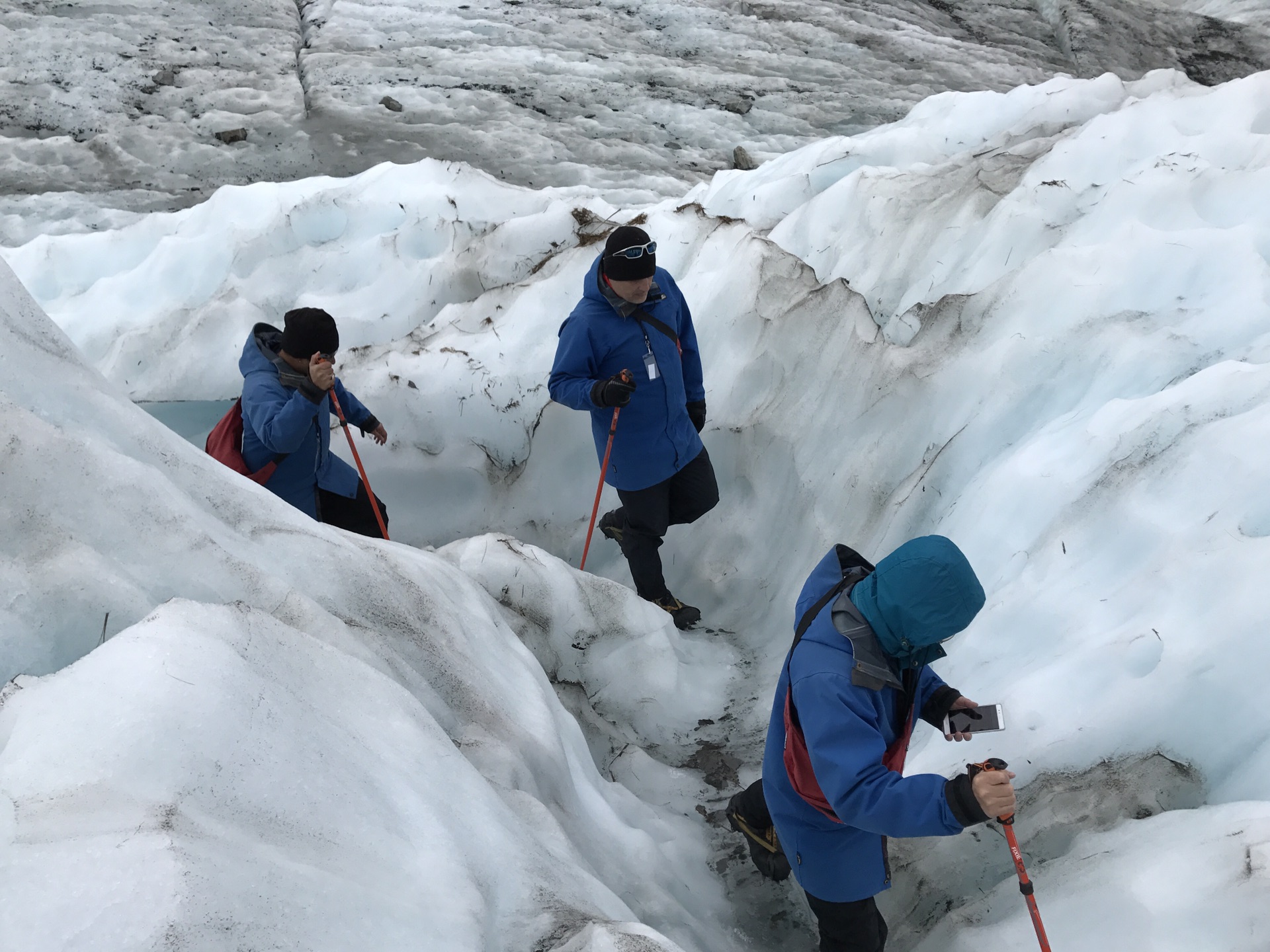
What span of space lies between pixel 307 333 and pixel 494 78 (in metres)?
7.60

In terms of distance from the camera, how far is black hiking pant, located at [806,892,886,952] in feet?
8.16

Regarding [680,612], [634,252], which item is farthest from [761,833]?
[634,252]

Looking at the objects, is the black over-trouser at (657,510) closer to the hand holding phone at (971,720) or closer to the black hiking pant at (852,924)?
the black hiking pant at (852,924)

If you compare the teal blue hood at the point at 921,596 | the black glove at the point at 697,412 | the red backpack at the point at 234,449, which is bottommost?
the red backpack at the point at 234,449

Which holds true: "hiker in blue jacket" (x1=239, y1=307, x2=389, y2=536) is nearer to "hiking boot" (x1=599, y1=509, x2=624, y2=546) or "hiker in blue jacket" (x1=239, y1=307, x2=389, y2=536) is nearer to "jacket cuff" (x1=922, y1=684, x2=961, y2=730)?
"hiking boot" (x1=599, y1=509, x2=624, y2=546)

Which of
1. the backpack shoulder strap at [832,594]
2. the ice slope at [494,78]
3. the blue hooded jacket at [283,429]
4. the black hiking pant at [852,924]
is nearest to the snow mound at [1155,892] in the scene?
the black hiking pant at [852,924]

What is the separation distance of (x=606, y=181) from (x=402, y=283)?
3191 millimetres

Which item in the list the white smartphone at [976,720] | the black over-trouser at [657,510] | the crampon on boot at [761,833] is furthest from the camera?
the black over-trouser at [657,510]

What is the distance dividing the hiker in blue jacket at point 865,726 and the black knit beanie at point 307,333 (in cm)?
222

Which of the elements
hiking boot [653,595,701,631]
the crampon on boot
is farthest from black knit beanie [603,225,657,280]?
the crampon on boot

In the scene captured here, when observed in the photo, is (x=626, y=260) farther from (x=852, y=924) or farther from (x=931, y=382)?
(x=852, y=924)

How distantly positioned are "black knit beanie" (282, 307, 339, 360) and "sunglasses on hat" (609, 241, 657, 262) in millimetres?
1118

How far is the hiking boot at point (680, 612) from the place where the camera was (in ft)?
14.5

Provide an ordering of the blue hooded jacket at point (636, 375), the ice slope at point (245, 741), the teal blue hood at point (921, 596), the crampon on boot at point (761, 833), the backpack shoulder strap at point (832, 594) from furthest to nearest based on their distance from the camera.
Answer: the blue hooded jacket at point (636, 375)
the crampon on boot at point (761, 833)
the backpack shoulder strap at point (832, 594)
the teal blue hood at point (921, 596)
the ice slope at point (245, 741)
